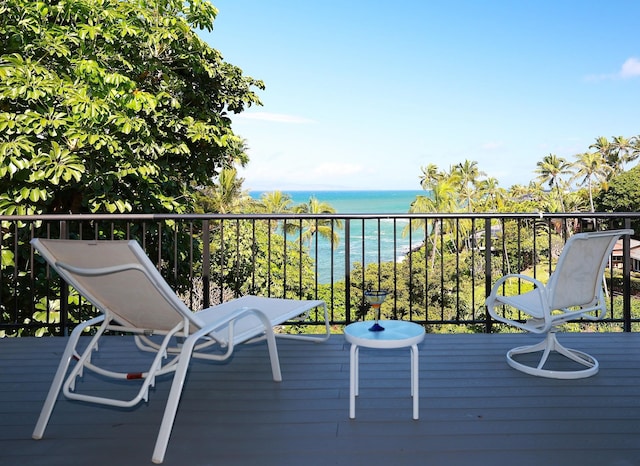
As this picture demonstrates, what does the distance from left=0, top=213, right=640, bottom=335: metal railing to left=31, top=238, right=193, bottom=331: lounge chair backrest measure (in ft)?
3.41

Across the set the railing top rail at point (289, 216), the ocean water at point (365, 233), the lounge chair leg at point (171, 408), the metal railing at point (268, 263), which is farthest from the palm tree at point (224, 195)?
the lounge chair leg at point (171, 408)

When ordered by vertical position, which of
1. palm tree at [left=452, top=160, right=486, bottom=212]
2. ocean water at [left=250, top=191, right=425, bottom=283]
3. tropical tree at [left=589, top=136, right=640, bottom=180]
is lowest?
ocean water at [left=250, top=191, right=425, bottom=283]

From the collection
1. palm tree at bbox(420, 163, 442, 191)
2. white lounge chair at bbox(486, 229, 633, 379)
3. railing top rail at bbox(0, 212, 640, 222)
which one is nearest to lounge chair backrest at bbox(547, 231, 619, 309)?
white lounge chair at bbox(486, 229, 633, 379)

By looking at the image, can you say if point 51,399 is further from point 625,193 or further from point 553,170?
point 553,170

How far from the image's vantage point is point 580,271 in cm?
285

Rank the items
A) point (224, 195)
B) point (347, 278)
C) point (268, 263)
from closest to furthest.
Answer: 1. point (347, 278)
2. point (268, 263)
3. point (224, 195)

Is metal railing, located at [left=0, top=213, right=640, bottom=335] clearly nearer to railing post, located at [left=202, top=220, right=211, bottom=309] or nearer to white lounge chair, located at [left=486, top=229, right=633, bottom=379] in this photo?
railing post, located at [left=202, top=220, right=211, bottom=309]

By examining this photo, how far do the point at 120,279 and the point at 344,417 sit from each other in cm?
114

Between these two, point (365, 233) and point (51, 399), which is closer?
point (51, 399)

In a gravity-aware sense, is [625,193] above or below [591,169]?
below

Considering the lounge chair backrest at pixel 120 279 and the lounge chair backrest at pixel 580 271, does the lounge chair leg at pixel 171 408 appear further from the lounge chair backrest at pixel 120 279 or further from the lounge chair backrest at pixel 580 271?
the lounge chair backrest at pixel 580 271

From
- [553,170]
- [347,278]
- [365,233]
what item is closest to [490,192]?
[553,170]

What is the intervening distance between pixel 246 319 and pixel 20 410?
44.7 inches

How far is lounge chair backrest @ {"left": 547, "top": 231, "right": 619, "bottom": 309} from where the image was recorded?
2703mm
